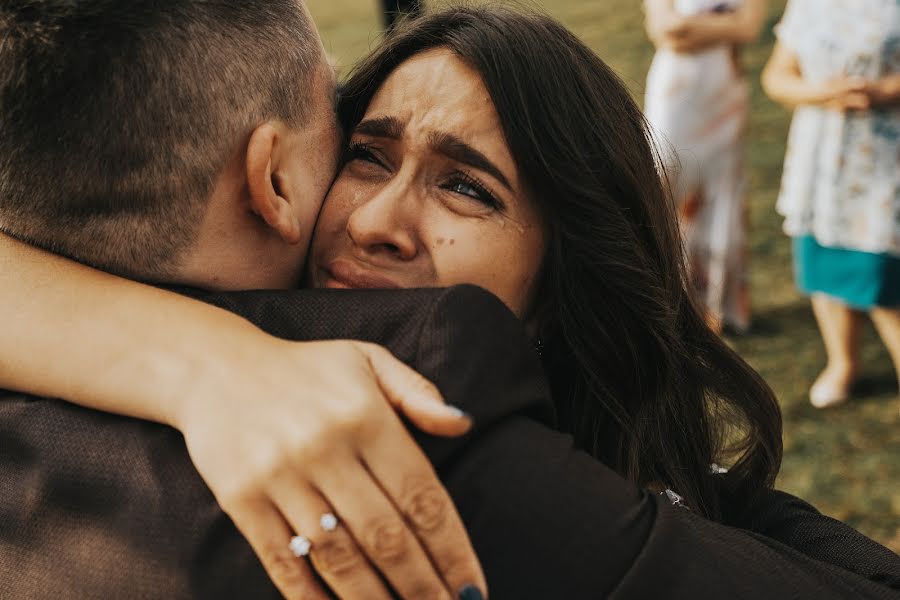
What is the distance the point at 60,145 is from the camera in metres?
1.50

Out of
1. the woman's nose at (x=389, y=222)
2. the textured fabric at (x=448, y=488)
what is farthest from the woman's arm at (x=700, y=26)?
the textured fabric at (x=448, y=488)

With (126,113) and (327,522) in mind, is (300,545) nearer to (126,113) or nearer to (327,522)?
(327,522)

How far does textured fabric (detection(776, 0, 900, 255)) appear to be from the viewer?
15.3ft

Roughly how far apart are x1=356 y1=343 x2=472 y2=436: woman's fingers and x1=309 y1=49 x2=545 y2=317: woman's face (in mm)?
638

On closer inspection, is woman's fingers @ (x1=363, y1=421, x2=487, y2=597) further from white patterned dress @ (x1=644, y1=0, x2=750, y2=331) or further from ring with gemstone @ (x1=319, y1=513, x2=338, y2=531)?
white patterned dress @ (x1=644, y1=0, x2=750, y2=331)

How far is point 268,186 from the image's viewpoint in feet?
5.43

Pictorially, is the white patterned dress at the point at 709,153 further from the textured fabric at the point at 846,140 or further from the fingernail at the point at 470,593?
the fingernail at the point at 470,593

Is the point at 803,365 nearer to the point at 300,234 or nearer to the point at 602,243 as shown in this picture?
the point at 602,243

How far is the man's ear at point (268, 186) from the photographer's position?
1632 mm

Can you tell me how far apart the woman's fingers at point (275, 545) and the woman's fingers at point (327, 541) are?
0.6 inches

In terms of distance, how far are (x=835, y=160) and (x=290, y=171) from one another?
4030 millimetres

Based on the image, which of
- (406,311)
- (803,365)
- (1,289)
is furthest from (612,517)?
(803,365)

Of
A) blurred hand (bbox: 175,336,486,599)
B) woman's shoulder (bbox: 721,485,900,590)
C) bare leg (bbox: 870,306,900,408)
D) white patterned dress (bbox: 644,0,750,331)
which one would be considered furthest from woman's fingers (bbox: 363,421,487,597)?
white patterned dress (bbox: 644,0,750,331)

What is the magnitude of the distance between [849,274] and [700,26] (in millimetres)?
1705
